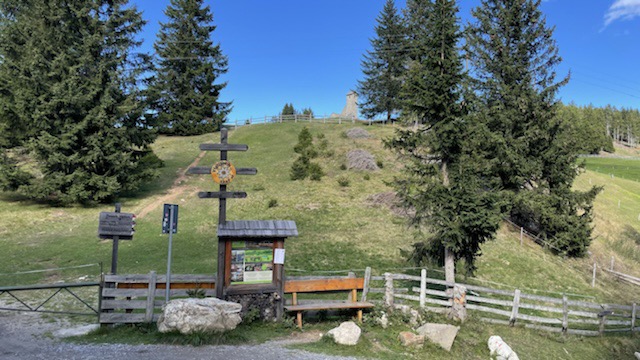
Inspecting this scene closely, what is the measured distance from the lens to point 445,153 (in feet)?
45.5

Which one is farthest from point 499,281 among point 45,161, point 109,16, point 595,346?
point 109,16

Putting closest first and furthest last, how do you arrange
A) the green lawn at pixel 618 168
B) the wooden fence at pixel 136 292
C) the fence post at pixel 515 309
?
the wooden fence at pixel 136 292
the fence post at pixel 515 309
the green lawn at pixel 618 168

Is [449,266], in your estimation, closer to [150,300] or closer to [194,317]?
[194,317]

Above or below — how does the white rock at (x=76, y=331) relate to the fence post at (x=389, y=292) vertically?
below

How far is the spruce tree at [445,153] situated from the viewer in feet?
42.2

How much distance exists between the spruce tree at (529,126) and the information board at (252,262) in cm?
1734

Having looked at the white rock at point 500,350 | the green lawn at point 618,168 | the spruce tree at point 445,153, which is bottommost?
the white rock at point 500,350

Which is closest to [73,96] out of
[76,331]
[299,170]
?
[299,170]

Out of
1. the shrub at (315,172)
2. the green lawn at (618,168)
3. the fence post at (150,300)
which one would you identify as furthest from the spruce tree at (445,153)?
the green lawn at (618,168)

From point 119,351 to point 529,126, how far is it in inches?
1006

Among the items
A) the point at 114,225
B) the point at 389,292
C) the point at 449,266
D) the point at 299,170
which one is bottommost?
the point at 389,292

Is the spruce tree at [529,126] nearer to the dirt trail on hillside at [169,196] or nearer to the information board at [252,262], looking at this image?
the information board at [252,262]

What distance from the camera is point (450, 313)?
1184 centimetres

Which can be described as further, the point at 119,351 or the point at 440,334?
the point at 440,334
